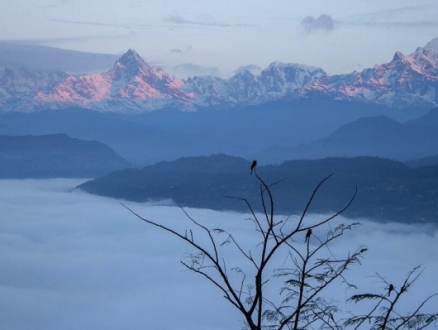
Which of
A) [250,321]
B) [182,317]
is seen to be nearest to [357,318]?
[250,321]

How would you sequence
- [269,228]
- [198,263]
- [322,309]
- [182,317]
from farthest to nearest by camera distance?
[182,317], [322,309], [198,263], [269,228]

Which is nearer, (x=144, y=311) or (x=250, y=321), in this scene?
(x=250, y=321)

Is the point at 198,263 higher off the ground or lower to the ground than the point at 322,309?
higher

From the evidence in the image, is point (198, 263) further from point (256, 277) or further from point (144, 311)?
point (144, 311)

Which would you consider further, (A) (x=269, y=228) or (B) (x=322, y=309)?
(B) (x=322, y=309)

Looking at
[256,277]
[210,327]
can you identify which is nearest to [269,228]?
[256,277]

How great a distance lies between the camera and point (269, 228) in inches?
226

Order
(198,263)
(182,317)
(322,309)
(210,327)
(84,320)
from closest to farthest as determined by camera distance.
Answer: (198,263)
(322,309)
(210,327)
(182,317)
(84,320)

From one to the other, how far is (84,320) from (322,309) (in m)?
192

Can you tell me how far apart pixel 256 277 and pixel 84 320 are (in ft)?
633

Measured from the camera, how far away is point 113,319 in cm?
18825

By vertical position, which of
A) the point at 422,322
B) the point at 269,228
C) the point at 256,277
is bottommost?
the point at 422,322

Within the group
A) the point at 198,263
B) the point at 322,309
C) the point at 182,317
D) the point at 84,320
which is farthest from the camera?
the point at 84,320

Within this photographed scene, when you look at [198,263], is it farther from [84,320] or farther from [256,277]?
[84,320]
